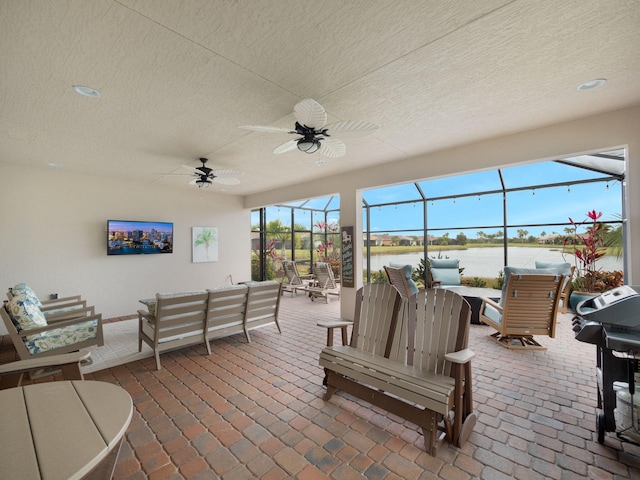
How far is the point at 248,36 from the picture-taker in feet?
6.00

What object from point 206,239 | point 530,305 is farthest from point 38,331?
point 530,305

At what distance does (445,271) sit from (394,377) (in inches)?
199

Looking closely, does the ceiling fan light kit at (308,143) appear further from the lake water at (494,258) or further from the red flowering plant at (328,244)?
the red flowering plant at (328,244)

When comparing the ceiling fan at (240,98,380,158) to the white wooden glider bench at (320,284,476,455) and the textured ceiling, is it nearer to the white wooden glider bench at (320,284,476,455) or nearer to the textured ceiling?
the textured ceiling

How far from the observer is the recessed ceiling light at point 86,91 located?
7.94 feet

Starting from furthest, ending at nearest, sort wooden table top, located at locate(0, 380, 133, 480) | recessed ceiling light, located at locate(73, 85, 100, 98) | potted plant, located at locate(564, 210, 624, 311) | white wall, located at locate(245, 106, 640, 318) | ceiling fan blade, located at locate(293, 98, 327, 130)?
1. potted plant, located at locate(564, 210, 624, 311)
2. white wall, located at locate(245, 106, 640, 318)
3. recessed ceiling light, located at locate(73, 85, 100, 98)
4. ceiling fan blade, located at locate(293, 98, 327, 130)
5. wooden table top, located at locate(0, 380, 133, 480)

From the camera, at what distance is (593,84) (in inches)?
96.3

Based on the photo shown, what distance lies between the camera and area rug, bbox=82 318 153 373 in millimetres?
3459

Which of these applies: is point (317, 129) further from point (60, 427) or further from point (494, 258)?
point (494, 258)

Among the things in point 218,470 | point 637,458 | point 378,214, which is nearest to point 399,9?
point 218,470

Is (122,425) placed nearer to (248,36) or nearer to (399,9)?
(248,36)

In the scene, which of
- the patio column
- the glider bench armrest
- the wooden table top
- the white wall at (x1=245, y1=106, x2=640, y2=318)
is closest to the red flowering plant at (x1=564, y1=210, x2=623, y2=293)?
the white wall at (x1=245, y1=106, x2=640, y2=318)

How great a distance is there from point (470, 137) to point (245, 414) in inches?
165

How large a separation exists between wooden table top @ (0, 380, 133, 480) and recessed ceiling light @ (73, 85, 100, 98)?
95.5 inches
